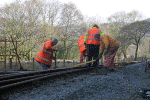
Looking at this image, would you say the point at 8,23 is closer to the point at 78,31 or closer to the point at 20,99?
the point at 78,31

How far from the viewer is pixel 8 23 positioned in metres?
19.4

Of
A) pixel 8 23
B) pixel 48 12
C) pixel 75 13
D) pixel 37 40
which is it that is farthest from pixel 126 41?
pixel 8 23

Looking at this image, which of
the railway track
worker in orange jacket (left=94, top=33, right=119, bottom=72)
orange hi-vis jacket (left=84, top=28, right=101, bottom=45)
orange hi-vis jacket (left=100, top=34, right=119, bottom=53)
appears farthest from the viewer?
orange hi-vis jacket (left=84, top=28, right=101, bottom=45)

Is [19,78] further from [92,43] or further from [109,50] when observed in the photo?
[109,50]

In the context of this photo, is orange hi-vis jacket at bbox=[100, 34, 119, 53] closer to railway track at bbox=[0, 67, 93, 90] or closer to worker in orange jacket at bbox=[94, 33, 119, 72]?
worker in orange jacket at bbox=[94, 33, 119, 72]

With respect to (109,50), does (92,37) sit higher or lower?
higher

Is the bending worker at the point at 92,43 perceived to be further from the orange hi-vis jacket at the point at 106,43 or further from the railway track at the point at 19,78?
the railway track at the point at 19,78

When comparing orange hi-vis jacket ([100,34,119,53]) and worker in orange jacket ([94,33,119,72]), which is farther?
worker in orange jacket ([94,33,119,72])

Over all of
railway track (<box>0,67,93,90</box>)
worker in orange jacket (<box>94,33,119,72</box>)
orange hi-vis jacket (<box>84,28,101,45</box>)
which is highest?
orange hi-vis jacket (<box>84,28,101,45</box>)

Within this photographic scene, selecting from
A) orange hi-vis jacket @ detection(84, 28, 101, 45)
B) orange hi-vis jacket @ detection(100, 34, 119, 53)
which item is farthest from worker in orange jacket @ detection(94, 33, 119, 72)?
orange hi-vis jacket @ detection(84, 28, 101, 45)

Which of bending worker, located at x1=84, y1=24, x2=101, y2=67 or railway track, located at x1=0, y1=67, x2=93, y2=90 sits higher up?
bending worker, located at x1=84, y1=24, x2=101, y2=67

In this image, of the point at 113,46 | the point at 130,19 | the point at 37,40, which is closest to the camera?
the point at 113,46

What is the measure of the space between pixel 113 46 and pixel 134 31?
3021 centimetres

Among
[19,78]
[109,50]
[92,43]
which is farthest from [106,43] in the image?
[19,78]
